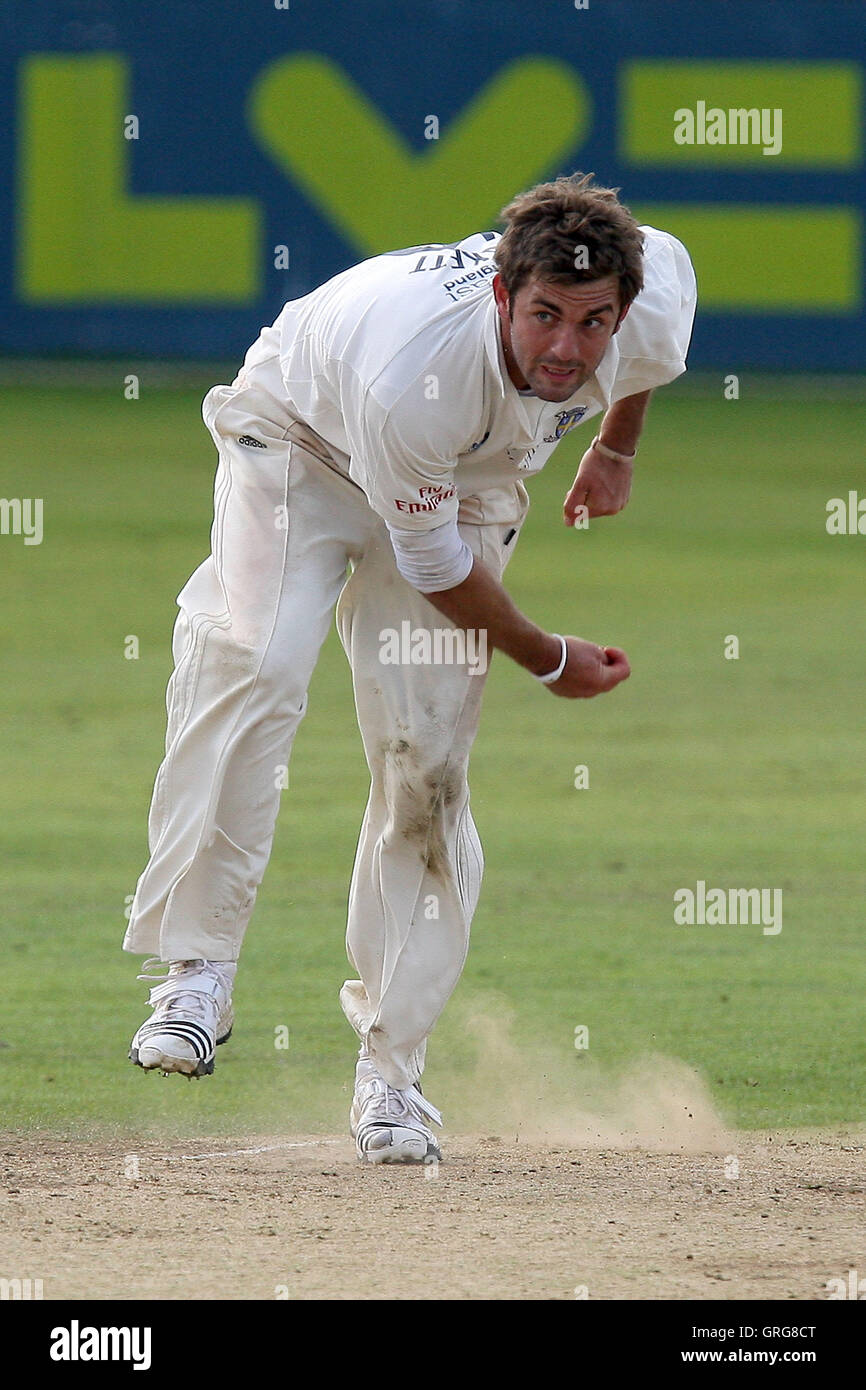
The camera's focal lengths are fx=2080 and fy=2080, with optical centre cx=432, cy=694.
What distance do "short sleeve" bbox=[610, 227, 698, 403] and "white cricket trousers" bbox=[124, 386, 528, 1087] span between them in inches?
18.7

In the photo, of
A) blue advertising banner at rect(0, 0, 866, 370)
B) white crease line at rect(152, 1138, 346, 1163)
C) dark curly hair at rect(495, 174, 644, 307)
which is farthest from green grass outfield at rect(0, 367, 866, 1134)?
blue advertising banner at rect(0, 0, 866, 370)

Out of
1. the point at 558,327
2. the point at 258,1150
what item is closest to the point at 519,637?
the point at 558,327

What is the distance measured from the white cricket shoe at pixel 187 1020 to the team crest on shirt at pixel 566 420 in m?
1.71

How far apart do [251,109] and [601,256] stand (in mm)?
18657

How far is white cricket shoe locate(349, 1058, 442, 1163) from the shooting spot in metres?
5.82

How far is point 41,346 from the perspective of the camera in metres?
23.7

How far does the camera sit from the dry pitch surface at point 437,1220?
183 inches

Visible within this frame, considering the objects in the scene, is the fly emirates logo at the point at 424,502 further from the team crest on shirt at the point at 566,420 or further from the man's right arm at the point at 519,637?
the team crest on shirt at the point at 566,420

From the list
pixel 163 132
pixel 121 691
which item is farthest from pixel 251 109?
pixel 121 691

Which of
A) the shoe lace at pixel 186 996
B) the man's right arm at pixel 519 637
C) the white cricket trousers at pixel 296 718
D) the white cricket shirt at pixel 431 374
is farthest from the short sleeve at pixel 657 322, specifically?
the shoe lace at pixel 186 996

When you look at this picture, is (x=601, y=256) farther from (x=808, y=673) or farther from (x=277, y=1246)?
(x=808, y=673)

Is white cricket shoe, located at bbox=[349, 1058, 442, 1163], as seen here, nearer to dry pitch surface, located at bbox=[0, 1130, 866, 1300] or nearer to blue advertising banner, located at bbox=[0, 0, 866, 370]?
dry pitch surface, located at bbox=[0, 1130, 866, 1300]

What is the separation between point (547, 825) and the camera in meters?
10.2

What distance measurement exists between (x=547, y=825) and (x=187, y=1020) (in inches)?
190
